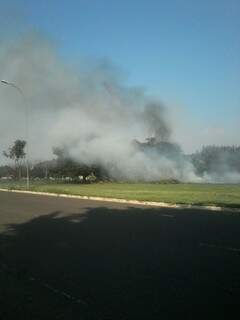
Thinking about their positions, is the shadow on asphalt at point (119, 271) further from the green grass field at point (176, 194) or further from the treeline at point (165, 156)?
the treeline at point (165, 156)

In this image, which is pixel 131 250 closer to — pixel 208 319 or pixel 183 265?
pixel 183 265

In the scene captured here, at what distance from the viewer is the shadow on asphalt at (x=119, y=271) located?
6824mm

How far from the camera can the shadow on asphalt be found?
6824 mm

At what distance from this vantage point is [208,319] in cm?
623

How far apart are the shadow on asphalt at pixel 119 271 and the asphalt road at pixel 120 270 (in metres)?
0.01

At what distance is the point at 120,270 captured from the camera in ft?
30.2

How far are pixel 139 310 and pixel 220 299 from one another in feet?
3.73

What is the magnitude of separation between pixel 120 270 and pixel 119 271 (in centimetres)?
8

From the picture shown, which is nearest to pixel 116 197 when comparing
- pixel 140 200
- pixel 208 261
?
pixel 140 200

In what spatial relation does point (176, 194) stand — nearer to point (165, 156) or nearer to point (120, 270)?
point (120, 270)

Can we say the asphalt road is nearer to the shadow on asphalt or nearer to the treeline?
the shadow on asphalt

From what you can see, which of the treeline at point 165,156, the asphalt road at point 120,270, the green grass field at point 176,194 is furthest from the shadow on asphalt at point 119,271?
the treeline at point 165,156

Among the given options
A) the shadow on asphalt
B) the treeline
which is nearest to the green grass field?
the shadow on asphalt

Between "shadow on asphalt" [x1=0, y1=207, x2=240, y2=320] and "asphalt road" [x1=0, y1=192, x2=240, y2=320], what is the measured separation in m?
0.01
